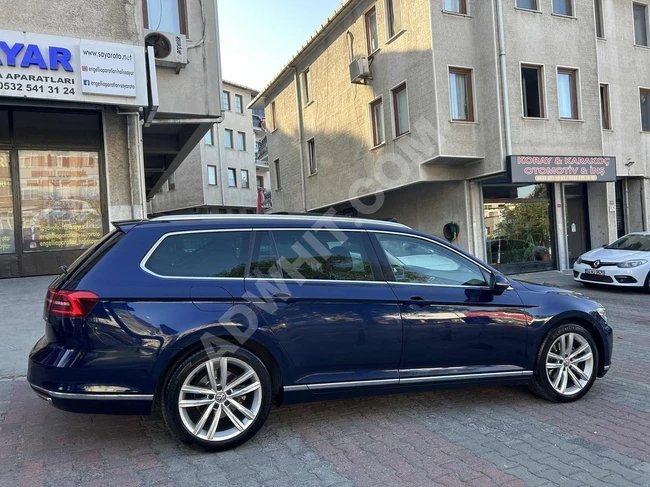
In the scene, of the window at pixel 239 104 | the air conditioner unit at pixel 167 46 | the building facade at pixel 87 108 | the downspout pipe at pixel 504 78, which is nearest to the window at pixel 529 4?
the downspout pipe at pixel 504 78

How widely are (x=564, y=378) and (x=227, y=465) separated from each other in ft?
9.50

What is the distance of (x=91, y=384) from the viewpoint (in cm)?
315

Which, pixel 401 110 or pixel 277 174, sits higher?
pixel 401 110

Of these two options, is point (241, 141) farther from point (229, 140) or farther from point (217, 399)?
point (217, 399)

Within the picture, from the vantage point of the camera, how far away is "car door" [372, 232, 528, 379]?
3.79 meters

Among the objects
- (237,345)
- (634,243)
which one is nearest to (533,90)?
(634,243)

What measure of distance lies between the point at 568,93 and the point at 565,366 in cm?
1292

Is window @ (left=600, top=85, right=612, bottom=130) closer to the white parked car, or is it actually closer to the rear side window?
the white parked car

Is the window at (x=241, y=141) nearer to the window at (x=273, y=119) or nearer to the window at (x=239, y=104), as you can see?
the window at (x=239, y=104)

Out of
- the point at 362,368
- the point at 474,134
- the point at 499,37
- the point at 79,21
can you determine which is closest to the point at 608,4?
the point at 499,37

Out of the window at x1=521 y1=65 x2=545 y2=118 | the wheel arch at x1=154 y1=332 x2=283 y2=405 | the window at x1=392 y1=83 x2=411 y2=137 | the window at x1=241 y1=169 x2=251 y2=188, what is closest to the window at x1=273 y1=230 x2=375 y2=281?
the wheel arch at x1=154 y1=332 x2=283 y2=405

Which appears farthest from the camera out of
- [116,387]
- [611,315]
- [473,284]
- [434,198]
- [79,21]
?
[434,198]

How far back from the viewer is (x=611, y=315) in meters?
8.45

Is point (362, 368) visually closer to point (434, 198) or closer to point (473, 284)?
point (473, 284)
